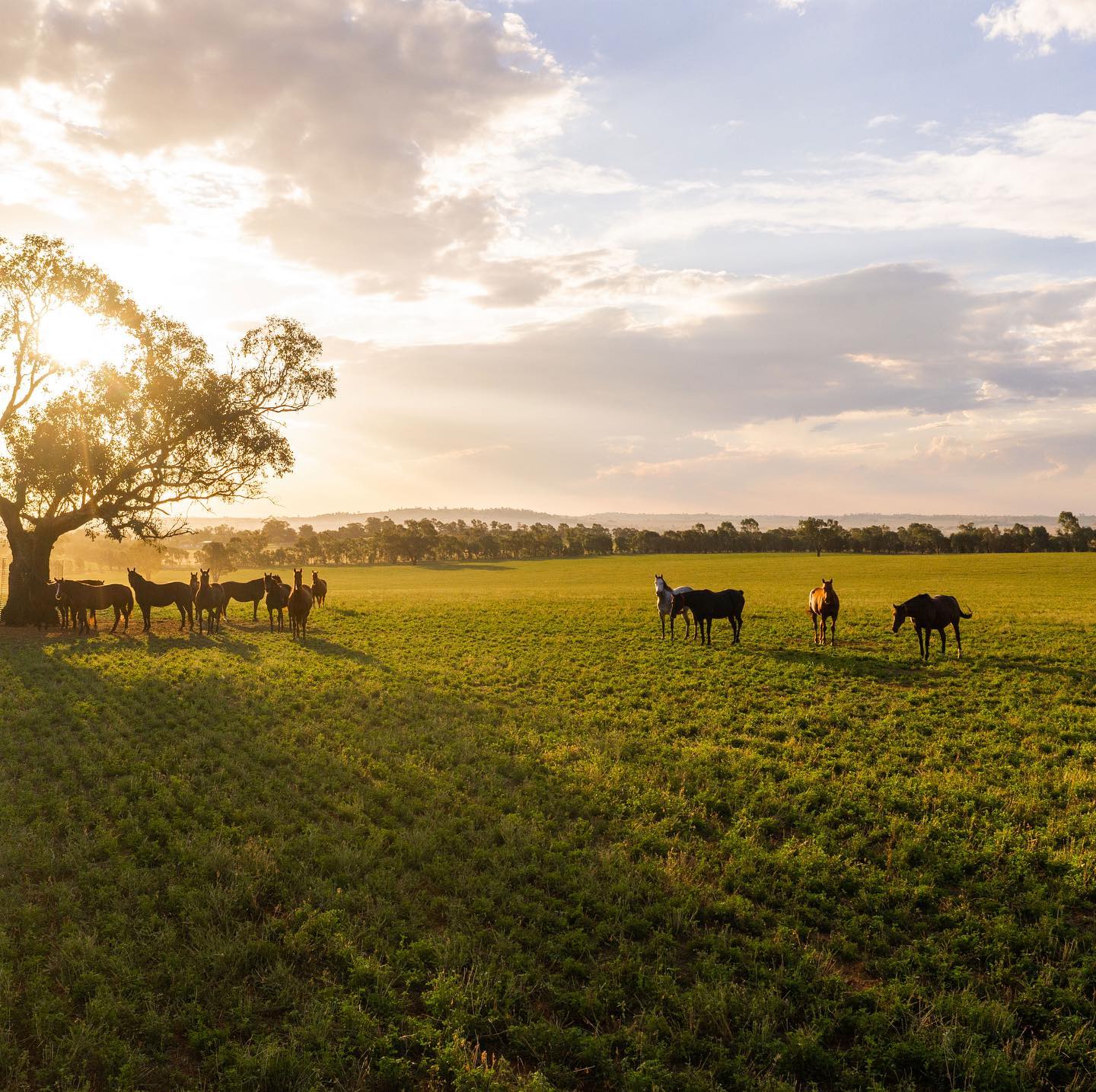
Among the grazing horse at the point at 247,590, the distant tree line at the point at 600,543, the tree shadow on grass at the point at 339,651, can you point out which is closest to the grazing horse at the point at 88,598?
the grazing horse at the point at 247,590

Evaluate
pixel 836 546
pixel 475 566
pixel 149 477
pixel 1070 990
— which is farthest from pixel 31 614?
pixel 836 546

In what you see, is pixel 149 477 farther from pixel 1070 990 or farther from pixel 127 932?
pixel 1070 990

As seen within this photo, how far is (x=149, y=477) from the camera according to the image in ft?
95.1

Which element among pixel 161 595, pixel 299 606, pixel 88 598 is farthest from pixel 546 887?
pixel 88 598

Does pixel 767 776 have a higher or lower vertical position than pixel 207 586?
lower

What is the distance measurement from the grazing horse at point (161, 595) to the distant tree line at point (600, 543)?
260 feet

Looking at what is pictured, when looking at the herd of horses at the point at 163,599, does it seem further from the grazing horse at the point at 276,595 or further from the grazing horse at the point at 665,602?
the grazing horse at the point at 665,602

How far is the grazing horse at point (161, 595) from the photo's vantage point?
2548 cm

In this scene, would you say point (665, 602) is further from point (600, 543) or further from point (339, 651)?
point (600, 543)

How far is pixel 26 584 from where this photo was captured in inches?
1090

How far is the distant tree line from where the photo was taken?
114m

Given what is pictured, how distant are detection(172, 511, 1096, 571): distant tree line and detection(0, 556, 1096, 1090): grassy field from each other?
3877 inches

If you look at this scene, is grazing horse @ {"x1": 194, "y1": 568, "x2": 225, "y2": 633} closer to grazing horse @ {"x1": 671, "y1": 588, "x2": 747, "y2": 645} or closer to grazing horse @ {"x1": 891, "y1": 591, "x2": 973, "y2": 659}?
grazing horse @ {"x1": 671, "y1": 588, "x2": 747, "y2": 645}

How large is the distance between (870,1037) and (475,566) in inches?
3737
